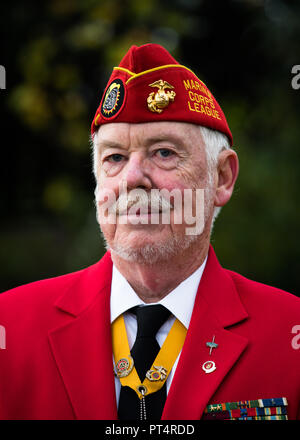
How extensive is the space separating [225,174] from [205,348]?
37.6 inches

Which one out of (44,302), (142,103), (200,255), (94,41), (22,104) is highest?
(94,41)

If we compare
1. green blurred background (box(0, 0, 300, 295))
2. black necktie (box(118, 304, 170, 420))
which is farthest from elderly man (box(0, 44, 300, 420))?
green blurred background (box(0, 0, 300, 295))

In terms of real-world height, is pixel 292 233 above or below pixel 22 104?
below

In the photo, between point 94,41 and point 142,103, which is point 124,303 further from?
point 94,41

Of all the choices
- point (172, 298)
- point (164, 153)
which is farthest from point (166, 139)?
point (172, 298)

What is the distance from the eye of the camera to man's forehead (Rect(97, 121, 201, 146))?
269cm

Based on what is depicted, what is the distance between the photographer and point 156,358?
8.46ft

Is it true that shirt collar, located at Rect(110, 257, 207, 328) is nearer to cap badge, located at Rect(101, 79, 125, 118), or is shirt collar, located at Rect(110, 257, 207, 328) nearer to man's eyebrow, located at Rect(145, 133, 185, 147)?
man's eyebrow, located at Rect(145, 133, 185, 147)

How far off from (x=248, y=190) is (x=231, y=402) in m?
4.25

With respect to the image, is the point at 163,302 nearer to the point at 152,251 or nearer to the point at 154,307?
the point at 154,307

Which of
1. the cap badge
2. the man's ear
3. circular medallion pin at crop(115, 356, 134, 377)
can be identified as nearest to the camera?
circular medallion pin at crop(115, 356, 134, 377)

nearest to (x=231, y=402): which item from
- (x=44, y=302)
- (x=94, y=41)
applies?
(x=44, y=302)

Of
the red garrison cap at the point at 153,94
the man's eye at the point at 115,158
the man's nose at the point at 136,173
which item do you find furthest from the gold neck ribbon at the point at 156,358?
the red garrison cap at the point at 153,94

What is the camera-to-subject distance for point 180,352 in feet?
8.59
